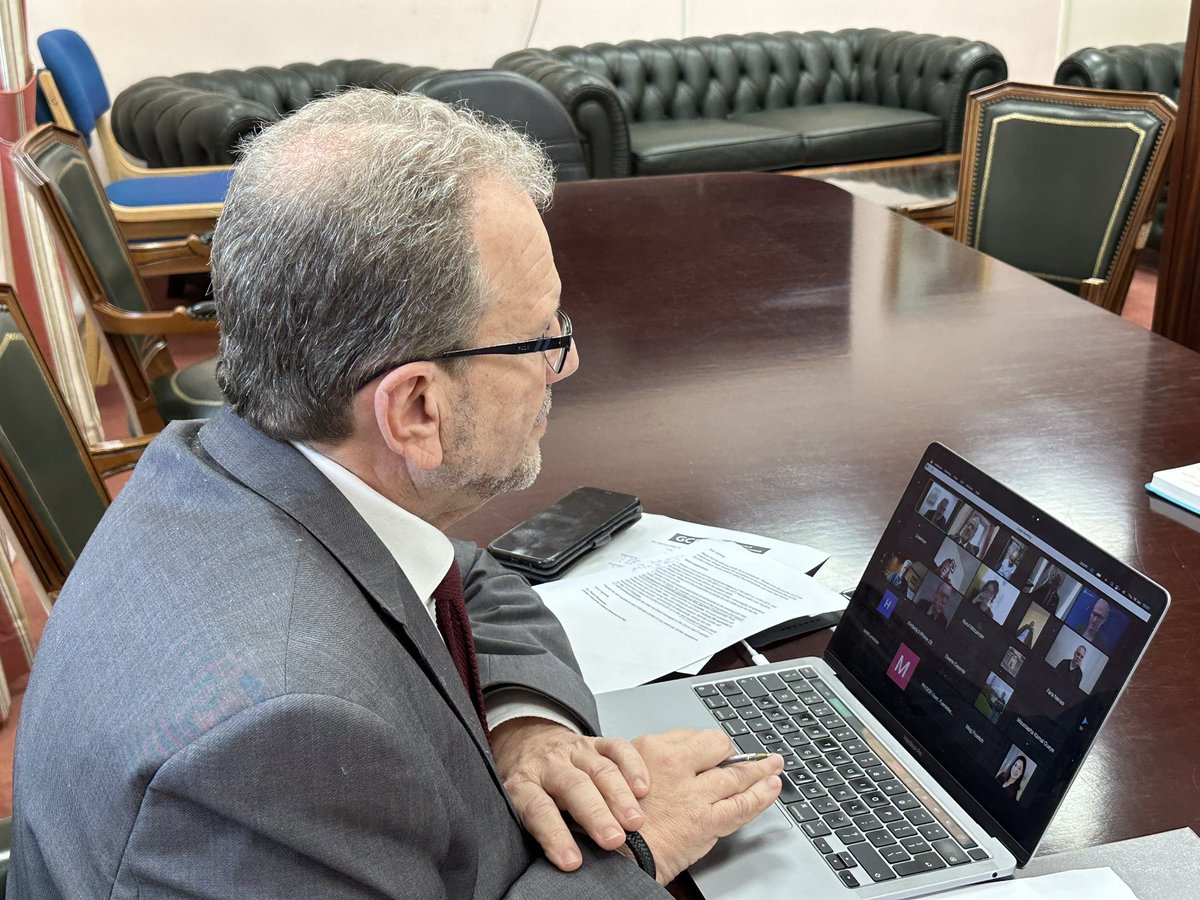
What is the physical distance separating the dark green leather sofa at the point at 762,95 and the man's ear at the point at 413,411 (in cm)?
423

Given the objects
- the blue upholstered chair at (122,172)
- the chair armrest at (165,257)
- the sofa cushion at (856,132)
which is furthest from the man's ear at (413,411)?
the sofa cushion at (856,132)

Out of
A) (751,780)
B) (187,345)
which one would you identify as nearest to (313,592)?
(751,780)

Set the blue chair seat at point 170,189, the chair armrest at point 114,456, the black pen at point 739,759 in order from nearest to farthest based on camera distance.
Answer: the black pen at point 739,759 < the chair armrest at point 114,456 < the blue chair seat at point 170,189

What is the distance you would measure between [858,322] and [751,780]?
1148mm

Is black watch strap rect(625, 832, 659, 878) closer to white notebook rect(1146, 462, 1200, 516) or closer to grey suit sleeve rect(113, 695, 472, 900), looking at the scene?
grey suit sleeve rect(113, 695, 472, 900)

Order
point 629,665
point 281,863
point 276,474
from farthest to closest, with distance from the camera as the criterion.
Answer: point 629,665 < point 276,474 < point 281,863

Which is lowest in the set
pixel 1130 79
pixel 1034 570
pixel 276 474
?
pixel 1130 79

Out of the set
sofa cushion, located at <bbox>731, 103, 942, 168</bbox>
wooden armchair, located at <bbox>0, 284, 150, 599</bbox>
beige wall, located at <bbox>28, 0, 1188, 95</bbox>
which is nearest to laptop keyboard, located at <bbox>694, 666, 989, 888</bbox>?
wooden armchair, located at <bbox>0, 284, 150, 599</bbox>

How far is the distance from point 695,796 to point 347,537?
1.01 ft

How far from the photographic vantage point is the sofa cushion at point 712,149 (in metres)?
5.07

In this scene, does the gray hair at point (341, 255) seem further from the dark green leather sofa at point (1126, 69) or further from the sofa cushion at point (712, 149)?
the dark green leather sofa at point (1126, 69)

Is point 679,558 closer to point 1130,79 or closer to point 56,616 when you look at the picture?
point 56,616

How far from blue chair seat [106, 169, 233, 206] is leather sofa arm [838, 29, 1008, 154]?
3.01 m

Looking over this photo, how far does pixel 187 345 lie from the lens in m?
4.48
